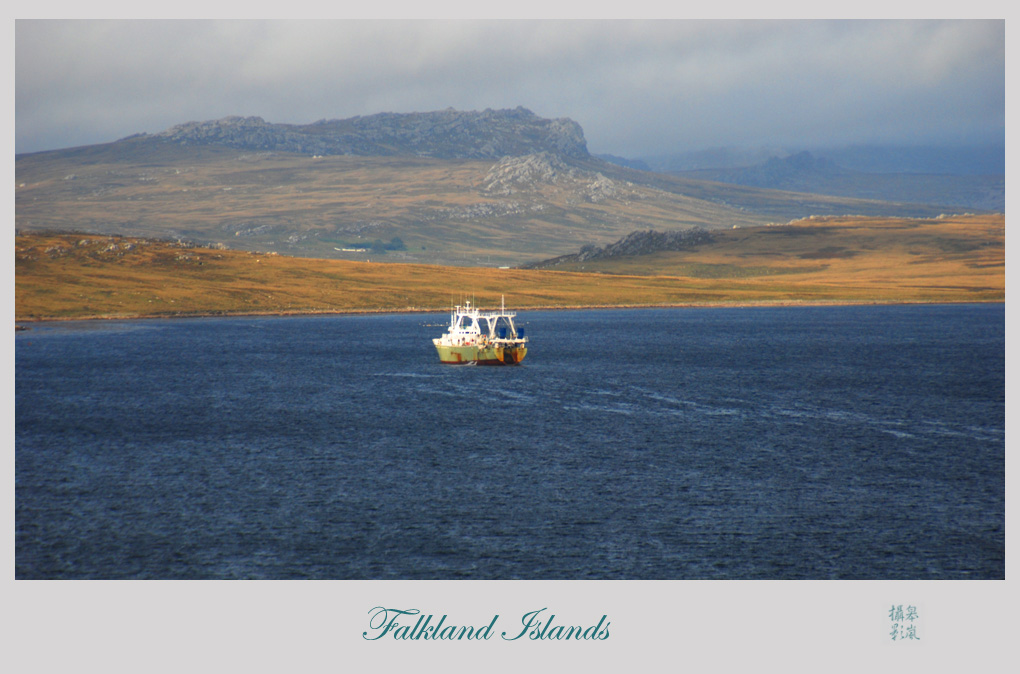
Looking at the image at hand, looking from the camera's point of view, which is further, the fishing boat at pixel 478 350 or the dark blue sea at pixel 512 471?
the fishing boat at pixel 478 350

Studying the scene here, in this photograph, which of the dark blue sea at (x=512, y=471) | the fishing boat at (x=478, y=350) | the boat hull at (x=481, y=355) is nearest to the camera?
the dark blue sea at (x=512, y=471)

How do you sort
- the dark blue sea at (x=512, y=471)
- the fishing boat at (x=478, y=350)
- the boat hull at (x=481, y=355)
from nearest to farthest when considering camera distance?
the dark blue sea at (x=512, y=471), the boat hull at (x=481, y=355), the fishing boat at (x=478, y=350)

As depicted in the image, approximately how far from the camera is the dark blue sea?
5088 centimetres

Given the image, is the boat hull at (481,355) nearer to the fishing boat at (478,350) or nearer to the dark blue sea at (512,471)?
the fishing boat at (478,350)

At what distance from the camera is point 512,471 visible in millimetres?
70438

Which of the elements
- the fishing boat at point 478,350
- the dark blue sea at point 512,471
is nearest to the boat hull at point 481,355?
the fishing boat at point 478,350

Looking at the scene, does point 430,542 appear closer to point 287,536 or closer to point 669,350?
point 287,536

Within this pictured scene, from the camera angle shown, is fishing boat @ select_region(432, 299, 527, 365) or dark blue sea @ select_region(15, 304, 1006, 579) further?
fishing boat @ select_region(432, 299, 527, 365)

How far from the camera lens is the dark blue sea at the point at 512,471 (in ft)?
167

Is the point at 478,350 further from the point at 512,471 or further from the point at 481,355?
the point at 512,471

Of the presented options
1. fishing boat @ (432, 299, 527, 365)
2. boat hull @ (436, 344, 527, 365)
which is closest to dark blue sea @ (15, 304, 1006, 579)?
boat hull @ (436, 344, 527, 365)

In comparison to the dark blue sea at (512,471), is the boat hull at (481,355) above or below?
above

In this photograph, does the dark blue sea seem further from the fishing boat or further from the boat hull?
the fishing boat

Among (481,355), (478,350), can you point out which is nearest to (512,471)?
(481,355)
